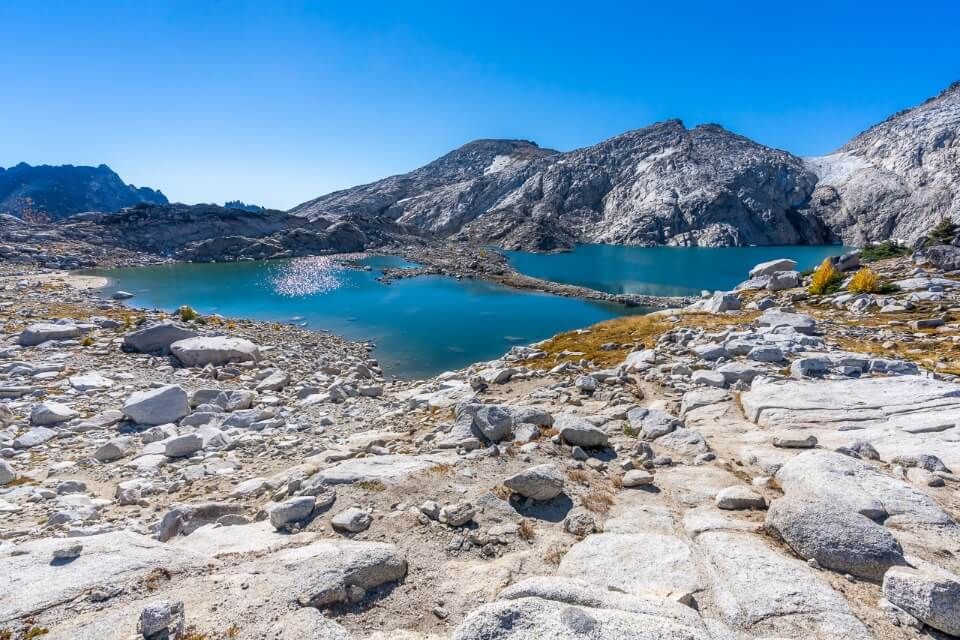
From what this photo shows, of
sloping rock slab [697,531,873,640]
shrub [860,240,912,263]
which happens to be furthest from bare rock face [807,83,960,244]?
sloping rock slab [697,531,873,640]

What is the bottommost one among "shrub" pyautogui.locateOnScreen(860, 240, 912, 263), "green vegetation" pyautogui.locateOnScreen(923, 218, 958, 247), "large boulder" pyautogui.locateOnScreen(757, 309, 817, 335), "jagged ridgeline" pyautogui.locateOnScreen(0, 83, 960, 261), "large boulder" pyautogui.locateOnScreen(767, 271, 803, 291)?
"large boulder" pyautogui.locateOnScreen(757, 309, 817, 335)

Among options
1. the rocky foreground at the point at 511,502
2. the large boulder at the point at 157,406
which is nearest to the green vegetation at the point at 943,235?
the rocky foreground at the point at 511,502

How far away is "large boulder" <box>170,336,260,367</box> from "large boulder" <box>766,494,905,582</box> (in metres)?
23.4

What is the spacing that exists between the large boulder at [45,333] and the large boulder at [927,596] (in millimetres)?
32243

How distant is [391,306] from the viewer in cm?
5009

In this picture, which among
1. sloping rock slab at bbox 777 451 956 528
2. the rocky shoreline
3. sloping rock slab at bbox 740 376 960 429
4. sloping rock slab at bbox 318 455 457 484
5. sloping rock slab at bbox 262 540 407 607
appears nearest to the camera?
sloping rock slab at bbox 262 540 407 607

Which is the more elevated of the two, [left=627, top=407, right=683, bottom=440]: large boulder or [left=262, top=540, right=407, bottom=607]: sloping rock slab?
[left=262, top=540, right=407, bottom=607]: sloping rock slab

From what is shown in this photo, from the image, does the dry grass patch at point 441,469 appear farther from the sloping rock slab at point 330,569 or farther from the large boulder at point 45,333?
the large boulder at point 45,333

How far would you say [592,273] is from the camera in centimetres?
8319

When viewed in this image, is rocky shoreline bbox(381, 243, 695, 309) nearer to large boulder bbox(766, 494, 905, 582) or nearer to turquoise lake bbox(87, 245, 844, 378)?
turquoise lake bbox(87, 245, 844, 378)

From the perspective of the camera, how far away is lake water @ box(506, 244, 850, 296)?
6869cm

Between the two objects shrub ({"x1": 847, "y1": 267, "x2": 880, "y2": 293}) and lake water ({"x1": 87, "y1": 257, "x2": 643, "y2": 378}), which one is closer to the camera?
shrub ({"x1": 847, "y1": 267, "x2": 880, "y2": 293})

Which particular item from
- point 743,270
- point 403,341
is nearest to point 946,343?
point 403,341

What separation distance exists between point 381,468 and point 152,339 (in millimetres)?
21065
